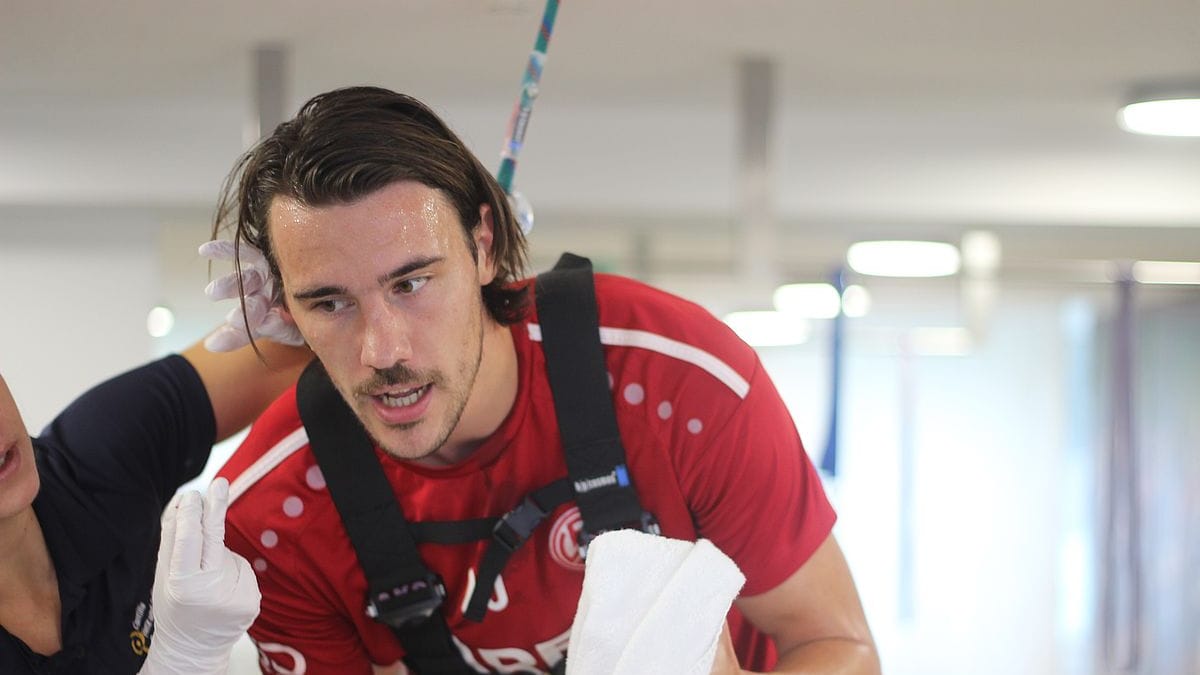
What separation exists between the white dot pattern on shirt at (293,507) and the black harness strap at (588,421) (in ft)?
1.02

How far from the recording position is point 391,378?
135cm

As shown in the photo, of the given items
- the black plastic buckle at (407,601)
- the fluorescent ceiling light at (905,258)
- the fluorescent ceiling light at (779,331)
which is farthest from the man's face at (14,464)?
the fluorescent ceiling light at (779,331)

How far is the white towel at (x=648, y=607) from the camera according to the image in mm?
1098

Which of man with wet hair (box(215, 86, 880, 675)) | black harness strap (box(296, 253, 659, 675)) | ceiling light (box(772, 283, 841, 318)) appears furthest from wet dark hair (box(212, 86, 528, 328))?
ceiling light (box(772, 283, 841, 318))

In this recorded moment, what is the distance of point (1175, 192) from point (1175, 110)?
2.97 feet

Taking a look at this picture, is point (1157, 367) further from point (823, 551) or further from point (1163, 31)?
point (823, 551)

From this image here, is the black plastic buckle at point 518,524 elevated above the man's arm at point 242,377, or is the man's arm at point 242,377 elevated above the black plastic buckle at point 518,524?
the man's arm at point 242,377

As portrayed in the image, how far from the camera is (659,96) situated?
3.58 meters

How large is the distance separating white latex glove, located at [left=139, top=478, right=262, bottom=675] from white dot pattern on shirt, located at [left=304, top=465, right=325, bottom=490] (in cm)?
14

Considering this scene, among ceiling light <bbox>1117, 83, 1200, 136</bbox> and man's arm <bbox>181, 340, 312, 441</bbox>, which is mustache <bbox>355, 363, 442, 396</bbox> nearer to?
man's arm <bbox>181, 340, 312, 441</bbox>

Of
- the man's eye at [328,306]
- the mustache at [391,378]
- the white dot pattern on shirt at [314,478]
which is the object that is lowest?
the white dot pattern on shirt at [314,478]

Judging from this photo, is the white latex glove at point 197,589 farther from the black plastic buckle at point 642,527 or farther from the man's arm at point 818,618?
the man's arm at point 818,618

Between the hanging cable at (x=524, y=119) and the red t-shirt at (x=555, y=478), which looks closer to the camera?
the red t-shirt at (x=555, y=478)

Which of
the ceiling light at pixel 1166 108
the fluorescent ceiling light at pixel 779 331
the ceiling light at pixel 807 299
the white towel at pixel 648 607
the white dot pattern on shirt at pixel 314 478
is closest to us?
the white towel at pixel 648 607
